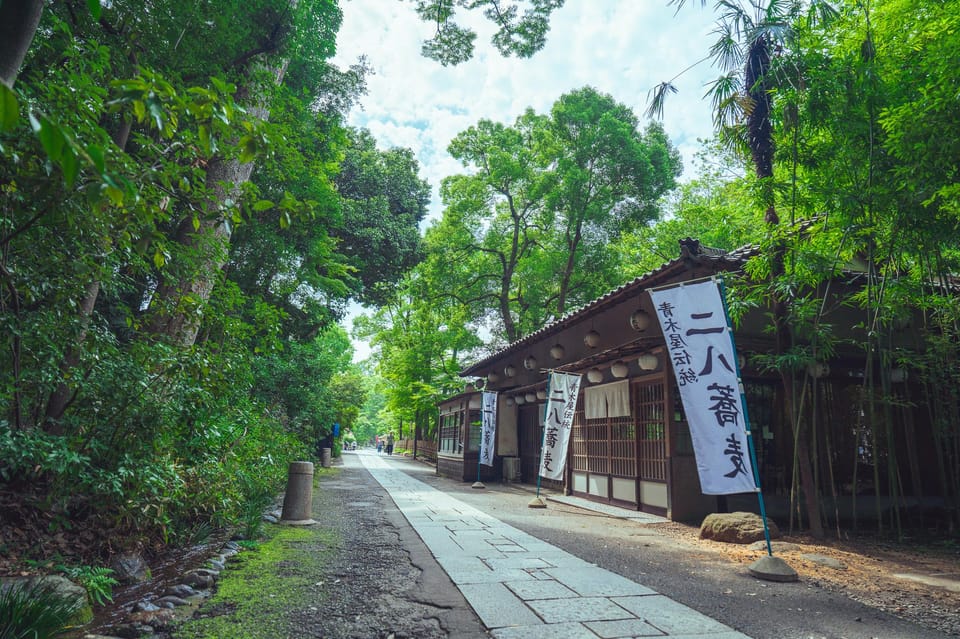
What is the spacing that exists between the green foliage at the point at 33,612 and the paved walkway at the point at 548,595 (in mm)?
2513

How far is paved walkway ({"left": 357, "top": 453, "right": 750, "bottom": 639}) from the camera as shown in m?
3.23

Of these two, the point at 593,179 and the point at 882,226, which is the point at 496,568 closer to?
the point at 882,226

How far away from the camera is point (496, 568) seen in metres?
4.79

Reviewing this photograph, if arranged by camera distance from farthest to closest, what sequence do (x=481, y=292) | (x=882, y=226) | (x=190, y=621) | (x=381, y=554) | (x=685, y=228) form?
(x=481, y=292) < (x=685, y=228) < (x=882, y=226) < (x=381, y=554) < (x=190, y=621)

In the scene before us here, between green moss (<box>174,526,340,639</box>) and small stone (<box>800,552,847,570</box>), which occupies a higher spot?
small stone (<box>800,552,847,570</box>)

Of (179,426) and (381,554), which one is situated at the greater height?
(179,426)

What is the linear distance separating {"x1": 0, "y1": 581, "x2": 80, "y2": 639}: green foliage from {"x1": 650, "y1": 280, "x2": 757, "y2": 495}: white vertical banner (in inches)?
218

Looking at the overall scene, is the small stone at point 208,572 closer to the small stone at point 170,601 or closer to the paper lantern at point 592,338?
the small stone at point 170,601

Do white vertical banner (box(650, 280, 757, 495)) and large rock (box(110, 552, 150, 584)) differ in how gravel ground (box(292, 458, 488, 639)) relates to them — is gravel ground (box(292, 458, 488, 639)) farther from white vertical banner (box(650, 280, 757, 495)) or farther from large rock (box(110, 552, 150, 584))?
white vertical banner (box(650, 280, 757, 495))

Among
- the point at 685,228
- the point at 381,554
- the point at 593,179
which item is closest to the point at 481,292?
the point at 593,179

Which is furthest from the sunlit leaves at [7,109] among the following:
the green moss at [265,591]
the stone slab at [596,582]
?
the stone slab at [596,582]

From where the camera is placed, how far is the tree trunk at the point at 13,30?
1910 mm

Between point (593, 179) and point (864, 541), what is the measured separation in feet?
53.3

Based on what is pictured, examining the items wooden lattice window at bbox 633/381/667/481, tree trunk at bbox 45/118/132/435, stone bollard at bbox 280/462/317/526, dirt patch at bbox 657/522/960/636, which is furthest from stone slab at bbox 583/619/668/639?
wooden lattice window at bbox 633/381/667/481
